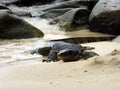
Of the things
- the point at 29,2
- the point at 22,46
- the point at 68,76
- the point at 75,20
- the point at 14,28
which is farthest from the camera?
the point at 29,2

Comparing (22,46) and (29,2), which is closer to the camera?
(22,46)

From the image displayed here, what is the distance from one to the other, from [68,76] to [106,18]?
20.6 feet

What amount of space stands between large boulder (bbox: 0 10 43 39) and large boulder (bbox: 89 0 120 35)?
1.81 meters

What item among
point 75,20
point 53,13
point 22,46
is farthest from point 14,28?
point 53,13

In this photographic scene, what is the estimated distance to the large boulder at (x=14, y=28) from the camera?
9828 mm

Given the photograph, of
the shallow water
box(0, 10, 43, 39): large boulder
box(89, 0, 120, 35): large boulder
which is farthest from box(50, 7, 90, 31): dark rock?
box(0, 10, 43, 39): large boulder

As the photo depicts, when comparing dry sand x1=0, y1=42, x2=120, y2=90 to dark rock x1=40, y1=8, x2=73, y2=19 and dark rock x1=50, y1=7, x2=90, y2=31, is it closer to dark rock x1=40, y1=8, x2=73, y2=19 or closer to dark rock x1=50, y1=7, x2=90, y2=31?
dark rock x1=50, y1=7, x2=90, y2=31

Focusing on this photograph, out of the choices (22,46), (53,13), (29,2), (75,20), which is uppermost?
(22,46)

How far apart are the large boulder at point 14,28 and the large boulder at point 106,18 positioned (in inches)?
71.4

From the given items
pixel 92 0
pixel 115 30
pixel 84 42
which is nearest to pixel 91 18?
pixel 115 30

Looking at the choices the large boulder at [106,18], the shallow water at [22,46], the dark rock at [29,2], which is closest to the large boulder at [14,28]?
the shallow water at [22,46]

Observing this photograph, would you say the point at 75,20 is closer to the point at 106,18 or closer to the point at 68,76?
the point at 106,18

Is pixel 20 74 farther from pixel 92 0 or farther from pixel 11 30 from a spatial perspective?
pixel 92 0

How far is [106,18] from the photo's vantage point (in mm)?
10508
